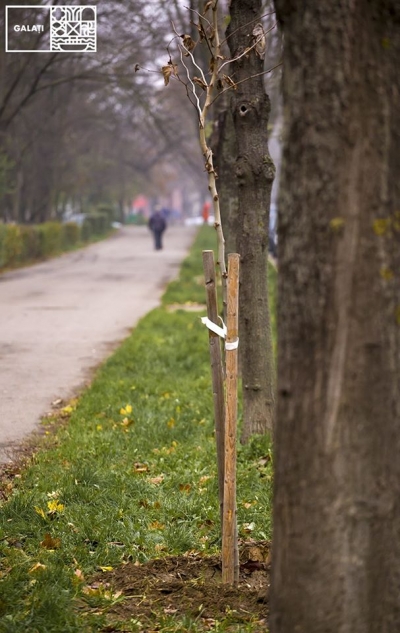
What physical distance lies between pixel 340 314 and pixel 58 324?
40.5ft

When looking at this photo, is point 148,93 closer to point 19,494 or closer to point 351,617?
point 19,494

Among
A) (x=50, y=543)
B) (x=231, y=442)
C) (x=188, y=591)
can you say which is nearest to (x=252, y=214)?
(x=231, y=442)

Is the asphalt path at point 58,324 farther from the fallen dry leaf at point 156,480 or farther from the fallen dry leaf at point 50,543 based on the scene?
the fallen dry leaf at point 50,543

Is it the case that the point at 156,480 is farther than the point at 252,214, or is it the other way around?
the point at 252,214

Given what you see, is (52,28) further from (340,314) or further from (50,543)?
(340,314)

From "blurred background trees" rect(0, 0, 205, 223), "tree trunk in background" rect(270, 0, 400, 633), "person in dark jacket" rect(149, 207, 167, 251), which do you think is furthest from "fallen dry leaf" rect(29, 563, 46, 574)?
"person in dark jacket" rect(149, 207, 167, 251)

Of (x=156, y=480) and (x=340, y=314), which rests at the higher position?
(x=340, y=314)

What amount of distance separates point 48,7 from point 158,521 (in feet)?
55.4

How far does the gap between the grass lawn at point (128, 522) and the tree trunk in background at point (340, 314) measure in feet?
3.23

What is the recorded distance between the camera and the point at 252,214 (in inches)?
269

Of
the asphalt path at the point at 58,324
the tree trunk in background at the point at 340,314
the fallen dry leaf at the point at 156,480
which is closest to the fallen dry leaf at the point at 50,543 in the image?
the fallen dry leaf at the point at 156,480

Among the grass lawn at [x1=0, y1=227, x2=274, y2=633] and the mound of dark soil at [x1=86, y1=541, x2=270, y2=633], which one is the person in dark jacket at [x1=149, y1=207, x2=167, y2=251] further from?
the mound of dark soil at [x1=86, y1=541, x2=270, y2=633]

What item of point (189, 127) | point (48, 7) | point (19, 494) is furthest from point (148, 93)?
point (19, 494)

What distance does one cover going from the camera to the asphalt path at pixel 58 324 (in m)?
9.16
